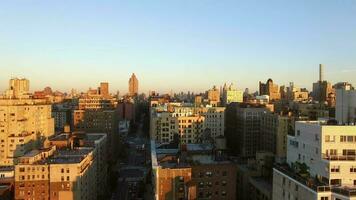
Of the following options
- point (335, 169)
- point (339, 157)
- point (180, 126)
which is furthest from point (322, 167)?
point (180, 126)

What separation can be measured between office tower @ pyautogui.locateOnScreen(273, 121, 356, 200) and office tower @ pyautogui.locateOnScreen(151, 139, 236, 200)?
681 inches

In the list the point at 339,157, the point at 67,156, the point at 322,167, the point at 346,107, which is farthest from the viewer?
the point at 67,156

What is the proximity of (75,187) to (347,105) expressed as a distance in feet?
151

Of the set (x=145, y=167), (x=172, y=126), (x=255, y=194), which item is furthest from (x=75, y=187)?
(x=145, y=167)

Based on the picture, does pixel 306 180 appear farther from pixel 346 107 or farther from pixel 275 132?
pixel 275 132

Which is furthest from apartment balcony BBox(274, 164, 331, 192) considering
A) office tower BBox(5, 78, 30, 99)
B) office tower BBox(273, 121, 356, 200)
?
office tower BBox(5, 78, 30, 99)

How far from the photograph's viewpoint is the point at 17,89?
132750mm

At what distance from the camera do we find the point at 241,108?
13488 centimetres

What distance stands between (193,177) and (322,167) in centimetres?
2378

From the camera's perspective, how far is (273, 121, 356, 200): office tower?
3559 centimetres

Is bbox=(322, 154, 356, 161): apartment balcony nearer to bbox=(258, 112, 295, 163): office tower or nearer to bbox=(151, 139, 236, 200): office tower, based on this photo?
bbox=(151, 139, 236, 200): office tower

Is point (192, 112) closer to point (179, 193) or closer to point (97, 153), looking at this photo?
point (97, 153)

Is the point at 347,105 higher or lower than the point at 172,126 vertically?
higher

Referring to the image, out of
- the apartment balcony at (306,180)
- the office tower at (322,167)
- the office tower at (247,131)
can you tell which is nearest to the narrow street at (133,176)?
the office tower at (247,131)
